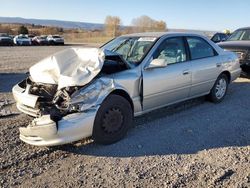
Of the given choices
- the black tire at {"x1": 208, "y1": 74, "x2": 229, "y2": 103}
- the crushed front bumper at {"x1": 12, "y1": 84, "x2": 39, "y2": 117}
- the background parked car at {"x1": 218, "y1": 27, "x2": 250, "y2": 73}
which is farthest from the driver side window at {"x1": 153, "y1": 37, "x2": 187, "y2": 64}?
the background parked car at {"x1": 218, "y1": 27, "x2": 250, "y2": 73}

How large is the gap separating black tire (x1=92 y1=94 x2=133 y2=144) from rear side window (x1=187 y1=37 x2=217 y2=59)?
2.10 meters

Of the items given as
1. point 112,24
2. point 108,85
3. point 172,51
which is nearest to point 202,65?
point 172,51

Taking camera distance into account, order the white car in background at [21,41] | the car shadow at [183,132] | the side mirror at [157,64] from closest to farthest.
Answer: the car shadow at [183,132] → the side mirror at [157,64] → the white car in background at [21,41]

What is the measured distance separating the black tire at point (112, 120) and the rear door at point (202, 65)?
188 cm

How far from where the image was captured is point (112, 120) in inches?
186

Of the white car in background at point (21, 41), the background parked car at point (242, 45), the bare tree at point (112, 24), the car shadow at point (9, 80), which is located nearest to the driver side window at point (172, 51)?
the background parked car at point (242, 45)

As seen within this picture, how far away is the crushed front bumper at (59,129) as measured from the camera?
415 cm

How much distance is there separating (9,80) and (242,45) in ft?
23.5

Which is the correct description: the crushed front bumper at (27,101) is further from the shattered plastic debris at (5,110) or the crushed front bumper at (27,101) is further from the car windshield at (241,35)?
the car windshield at (241,35)

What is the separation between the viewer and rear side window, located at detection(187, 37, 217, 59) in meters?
6.32

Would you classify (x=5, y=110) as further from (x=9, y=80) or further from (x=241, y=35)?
(x=241, y=35)

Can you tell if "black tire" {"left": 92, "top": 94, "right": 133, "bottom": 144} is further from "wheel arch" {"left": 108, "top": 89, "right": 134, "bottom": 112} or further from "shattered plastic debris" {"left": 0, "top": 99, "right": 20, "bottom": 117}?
"shattered plastic debris" {"left": 0, "top": 99, "right": 20, "bottom": 117}

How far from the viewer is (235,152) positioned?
4.53 metres

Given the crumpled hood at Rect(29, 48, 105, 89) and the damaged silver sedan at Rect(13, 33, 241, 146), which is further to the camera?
the crumpled hood at Rect(29, 48, 105, 89)
